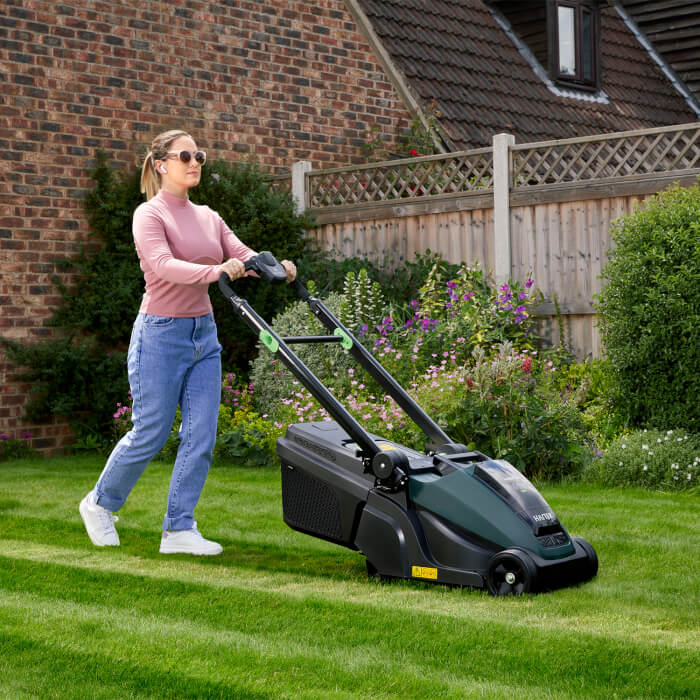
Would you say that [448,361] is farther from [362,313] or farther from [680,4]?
[680,4]

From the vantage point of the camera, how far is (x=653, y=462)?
25.2 feet

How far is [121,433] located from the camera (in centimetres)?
1030

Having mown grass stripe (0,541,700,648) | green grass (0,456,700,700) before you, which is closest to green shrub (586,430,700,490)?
green grass (0,456,700,700)

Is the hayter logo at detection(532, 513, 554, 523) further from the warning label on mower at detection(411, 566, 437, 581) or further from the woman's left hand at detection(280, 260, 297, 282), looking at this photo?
the woman's left hand at detection(280, 260, 297, 282)

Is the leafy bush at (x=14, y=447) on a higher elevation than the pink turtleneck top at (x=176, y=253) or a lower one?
lower

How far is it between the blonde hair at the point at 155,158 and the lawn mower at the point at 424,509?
723 millimetres

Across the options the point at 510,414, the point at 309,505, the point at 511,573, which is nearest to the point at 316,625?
the point at 511,573

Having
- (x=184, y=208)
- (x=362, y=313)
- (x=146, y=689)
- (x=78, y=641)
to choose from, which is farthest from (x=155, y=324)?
(x=362, y=313)

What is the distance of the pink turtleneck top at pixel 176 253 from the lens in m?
5.27

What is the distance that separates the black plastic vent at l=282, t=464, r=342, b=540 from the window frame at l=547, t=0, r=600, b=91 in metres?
10.7

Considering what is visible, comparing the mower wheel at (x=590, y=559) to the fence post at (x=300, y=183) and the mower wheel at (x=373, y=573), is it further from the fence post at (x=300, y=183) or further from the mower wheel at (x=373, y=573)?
the fence post at (x=300, y=183)

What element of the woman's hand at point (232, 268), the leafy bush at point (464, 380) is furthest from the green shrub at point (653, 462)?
the woman's hand at point (232, 268)

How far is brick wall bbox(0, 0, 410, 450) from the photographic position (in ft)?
33.5

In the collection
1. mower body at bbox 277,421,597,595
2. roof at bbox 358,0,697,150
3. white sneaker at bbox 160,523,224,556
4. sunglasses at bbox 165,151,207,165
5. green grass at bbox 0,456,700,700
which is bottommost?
green grass at bbox 0,456,700,700
